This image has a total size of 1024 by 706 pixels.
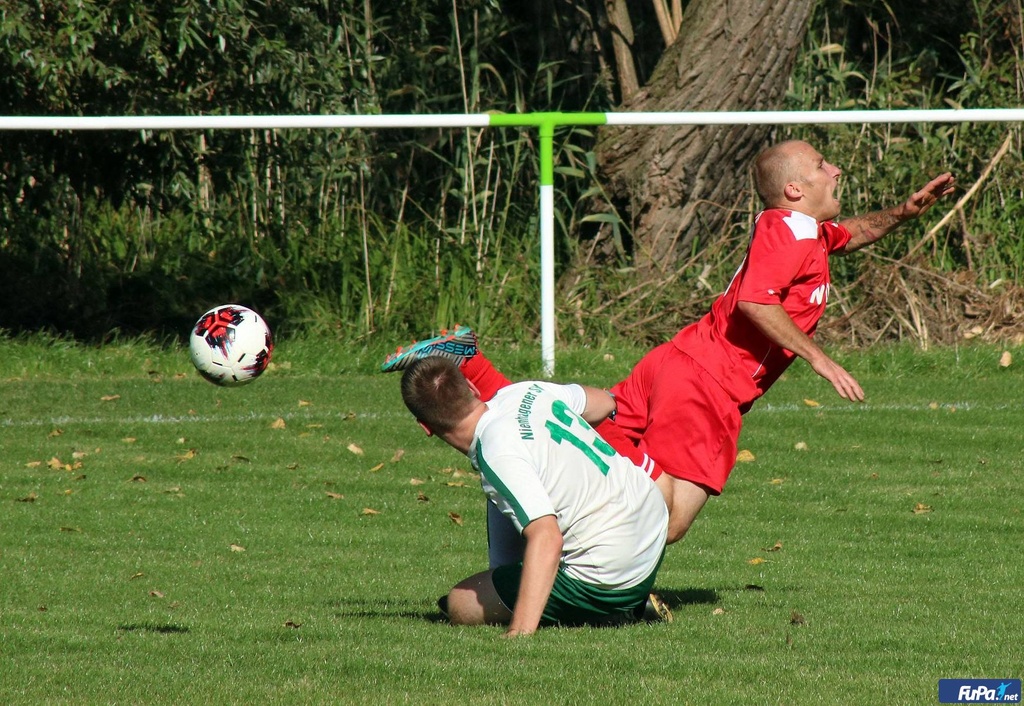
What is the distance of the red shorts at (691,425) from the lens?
561 cm

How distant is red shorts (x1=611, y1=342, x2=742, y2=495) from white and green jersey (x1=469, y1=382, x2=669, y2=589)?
599 mm

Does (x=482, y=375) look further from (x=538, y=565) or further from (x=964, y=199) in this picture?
(x=964, y=199)

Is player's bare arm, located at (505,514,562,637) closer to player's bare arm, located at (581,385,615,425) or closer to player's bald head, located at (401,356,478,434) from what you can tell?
player's bald head, located at (401,356,478,434)

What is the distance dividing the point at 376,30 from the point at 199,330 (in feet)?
25.6

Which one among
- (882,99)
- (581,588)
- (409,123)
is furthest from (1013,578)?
(882,99)

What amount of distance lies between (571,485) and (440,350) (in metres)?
1.05

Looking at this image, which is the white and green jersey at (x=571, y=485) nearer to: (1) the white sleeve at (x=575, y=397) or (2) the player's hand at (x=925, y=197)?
(1) the white sleeve at (x=575, y=397)

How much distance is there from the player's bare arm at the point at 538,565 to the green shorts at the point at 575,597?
0.25 m

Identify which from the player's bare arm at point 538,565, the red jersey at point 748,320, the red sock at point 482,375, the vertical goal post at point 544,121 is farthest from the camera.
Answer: the vertical goal post at point 544,121

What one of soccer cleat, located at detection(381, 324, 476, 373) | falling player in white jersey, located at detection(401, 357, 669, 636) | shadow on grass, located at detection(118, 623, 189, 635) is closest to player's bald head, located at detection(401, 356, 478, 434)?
falling player in white jersey, located at detection(401, 357, 669, 636)

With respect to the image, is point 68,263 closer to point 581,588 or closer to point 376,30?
point 376,30

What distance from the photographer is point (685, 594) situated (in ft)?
18.5

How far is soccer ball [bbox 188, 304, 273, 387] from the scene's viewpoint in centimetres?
611

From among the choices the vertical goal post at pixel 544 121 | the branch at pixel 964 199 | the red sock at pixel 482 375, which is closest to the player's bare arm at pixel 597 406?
the red sock at pixel 482 375
